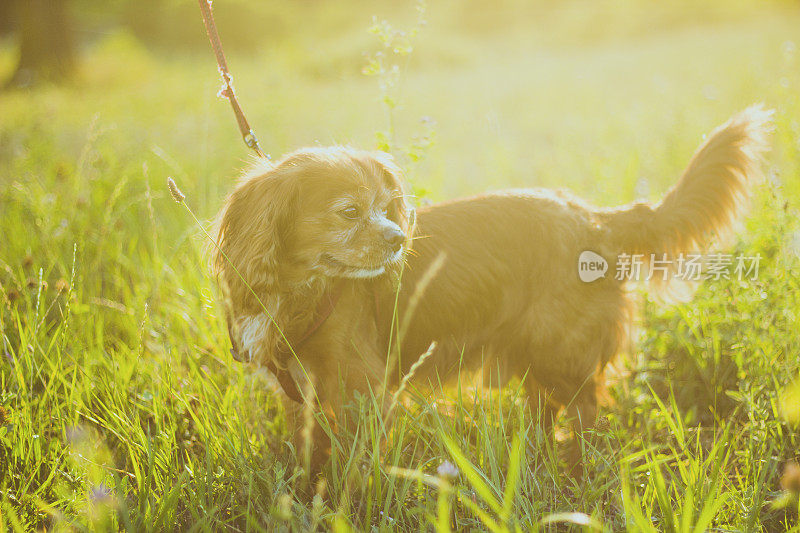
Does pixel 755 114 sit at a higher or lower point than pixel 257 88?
lower

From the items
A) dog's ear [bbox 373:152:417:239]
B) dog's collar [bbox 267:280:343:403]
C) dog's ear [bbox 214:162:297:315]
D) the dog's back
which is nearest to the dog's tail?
the dog's back

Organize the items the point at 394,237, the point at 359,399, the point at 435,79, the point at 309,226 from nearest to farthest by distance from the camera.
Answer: the point at 359,399, the point at 394,237, the point at 309,226, the point at 435,79

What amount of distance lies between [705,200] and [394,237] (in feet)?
4.93

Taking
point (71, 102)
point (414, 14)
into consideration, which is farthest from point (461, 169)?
point (71, 102)

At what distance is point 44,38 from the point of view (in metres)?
12.6

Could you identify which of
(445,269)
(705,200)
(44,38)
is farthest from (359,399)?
(44,38)

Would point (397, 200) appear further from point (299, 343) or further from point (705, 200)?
point (705, 200)

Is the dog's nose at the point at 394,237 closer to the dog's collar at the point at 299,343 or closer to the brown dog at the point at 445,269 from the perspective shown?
the brown dog at the point at 445,269

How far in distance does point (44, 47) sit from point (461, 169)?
12.1 m

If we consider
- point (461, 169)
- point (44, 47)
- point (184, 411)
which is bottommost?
point (184, 411)

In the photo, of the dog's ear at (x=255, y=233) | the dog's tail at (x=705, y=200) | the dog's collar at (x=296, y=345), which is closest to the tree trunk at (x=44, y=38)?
the dog's ear at (x=255, y=233)

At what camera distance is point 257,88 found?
8938 mm

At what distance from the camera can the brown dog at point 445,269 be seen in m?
2.03

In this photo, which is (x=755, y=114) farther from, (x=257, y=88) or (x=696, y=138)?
(x=257, y=88)
